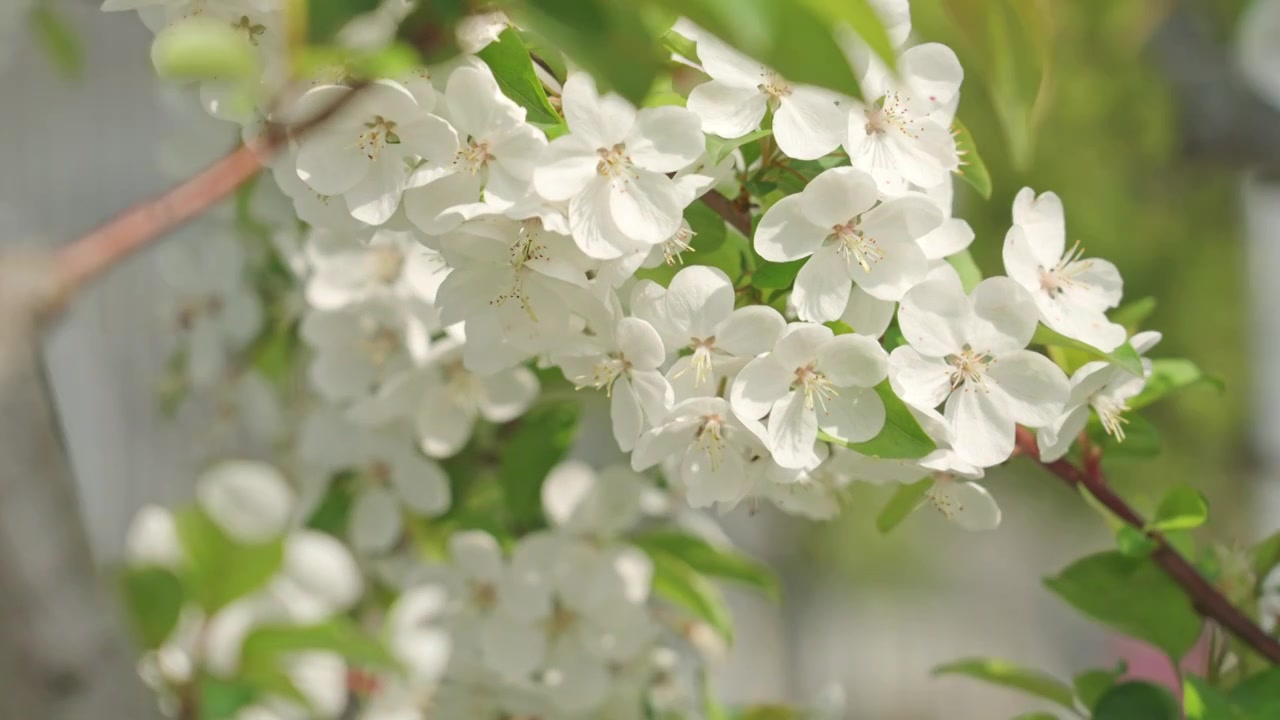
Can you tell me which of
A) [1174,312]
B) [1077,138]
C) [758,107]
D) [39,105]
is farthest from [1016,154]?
[1174,312]

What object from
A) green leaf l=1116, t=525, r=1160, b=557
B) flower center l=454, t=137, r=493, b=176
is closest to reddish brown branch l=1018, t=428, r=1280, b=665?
green leaf l=1116, t=525, r=1160, b=557

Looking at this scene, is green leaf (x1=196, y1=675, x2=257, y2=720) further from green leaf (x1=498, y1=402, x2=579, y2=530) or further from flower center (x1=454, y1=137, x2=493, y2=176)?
flower center (x1=454, y1=137, x2=493, y2=176)

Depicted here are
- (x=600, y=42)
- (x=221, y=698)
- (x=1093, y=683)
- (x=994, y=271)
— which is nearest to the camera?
(x=600, y=42)

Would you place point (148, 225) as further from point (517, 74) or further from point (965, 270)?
point (965, 270)

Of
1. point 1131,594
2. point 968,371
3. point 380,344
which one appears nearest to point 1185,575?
point 1131,594

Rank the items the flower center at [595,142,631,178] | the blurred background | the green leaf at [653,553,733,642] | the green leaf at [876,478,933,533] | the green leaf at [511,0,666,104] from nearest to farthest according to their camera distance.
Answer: the green leaf at [511,0,666,104], the flower center at [595,142,631,178], the green leaf at [876,478,933,533], the green leaf at [653,553,733,642], the blurred background

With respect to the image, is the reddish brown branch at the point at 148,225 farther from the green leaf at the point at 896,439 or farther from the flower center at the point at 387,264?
the green leaf at the point at 896,439

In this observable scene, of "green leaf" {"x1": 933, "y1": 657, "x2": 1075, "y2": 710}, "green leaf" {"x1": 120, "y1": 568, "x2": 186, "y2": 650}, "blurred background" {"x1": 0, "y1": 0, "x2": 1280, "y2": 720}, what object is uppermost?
"green leaf" {"x1": 933, "y1": 657, "x2": 1075, "y2": 710}

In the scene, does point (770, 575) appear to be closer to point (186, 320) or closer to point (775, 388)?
point (775, 388)
